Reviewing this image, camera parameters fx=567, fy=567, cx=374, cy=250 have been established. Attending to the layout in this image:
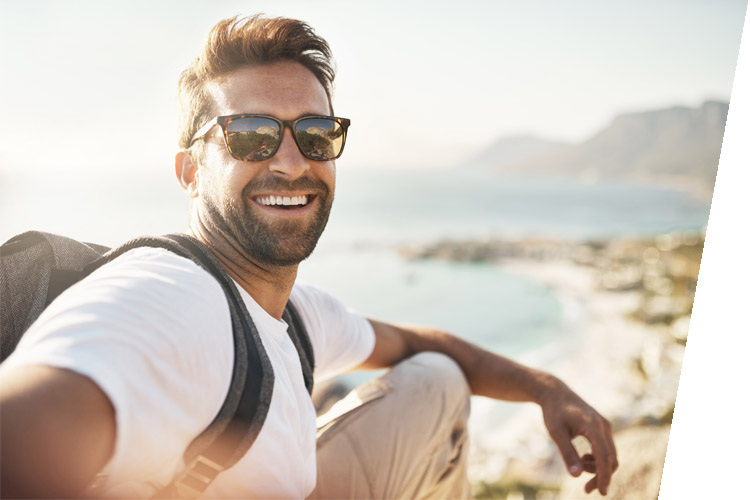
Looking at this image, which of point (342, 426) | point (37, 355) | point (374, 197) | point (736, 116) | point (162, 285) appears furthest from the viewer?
point (374, 197)

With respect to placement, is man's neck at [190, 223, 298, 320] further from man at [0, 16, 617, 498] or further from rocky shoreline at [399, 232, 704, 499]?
rocky shoreline at [399, 232, 704, 499]

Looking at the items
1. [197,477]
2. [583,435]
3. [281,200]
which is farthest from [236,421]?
[583,435]

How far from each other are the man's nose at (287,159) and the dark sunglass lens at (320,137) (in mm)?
20

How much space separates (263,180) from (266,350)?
0.52 m

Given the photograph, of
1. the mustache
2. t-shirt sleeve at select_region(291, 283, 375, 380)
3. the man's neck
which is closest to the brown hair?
the mustache

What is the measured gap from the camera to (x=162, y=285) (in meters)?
1.00

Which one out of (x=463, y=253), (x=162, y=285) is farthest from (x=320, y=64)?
(x=463, y=253)

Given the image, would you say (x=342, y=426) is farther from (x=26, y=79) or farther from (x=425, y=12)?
(x=425, y=12)

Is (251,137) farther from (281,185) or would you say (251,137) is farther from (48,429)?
(48,429)

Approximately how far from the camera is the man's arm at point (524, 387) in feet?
6.12

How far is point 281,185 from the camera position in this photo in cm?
159

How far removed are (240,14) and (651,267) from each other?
14.1 metres

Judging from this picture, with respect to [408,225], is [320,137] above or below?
above

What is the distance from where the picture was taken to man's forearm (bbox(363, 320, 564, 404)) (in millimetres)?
Answer: 2113
